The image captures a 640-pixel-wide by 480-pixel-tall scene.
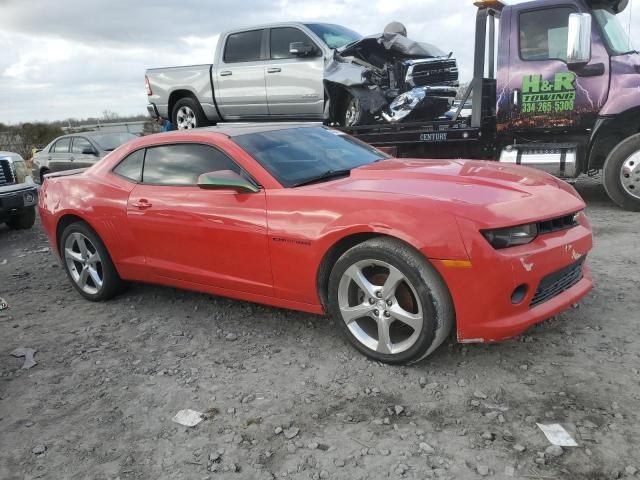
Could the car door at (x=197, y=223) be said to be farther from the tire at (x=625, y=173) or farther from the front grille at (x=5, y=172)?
the tire at (x=625, y=173)

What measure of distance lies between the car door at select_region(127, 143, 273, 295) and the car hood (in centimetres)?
60

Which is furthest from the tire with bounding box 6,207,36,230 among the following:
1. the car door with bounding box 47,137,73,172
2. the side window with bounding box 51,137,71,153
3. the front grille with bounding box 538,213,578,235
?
the front grille with bounding box 538,213,578,235

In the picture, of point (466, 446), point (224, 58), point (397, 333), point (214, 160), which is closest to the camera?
point (466, 446)

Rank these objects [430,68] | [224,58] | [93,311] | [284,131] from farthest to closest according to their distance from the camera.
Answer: [224,58]
[430,68]
[93,311]
[284,131]

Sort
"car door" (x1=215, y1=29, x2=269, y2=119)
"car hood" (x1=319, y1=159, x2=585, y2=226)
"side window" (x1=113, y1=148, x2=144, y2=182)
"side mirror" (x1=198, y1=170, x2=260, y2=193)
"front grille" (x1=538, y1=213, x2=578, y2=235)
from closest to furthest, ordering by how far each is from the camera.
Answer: "car hood" (x1=319, y1=159, x2=585, y2=226), "front grille" (x1=538, y1=213, x2=578, y2=235), "side mirror" (x1=198, y1=170, x2=260, y2=193), "side window" (x1=113, y1=148, x2=144, y2=182), "car door" (x1=215, y1=29, x2=269, y2=119)

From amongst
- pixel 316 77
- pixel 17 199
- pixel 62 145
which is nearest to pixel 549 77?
pixel 316 77

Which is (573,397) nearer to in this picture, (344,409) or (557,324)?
(557,324)

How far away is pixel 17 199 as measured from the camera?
7.58 meters

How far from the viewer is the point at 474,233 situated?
267 cm

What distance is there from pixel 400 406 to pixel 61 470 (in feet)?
5.25

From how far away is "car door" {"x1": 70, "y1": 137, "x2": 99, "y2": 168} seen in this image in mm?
11375

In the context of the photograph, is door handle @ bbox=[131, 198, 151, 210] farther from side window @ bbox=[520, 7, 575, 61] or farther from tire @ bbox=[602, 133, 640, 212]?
Result: tire @ bbox=[602, 133, 640, 212]

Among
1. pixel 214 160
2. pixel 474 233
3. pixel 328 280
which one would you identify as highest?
pixel 214 160

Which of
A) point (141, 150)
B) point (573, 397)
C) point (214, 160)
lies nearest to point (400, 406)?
point (573, 397)
